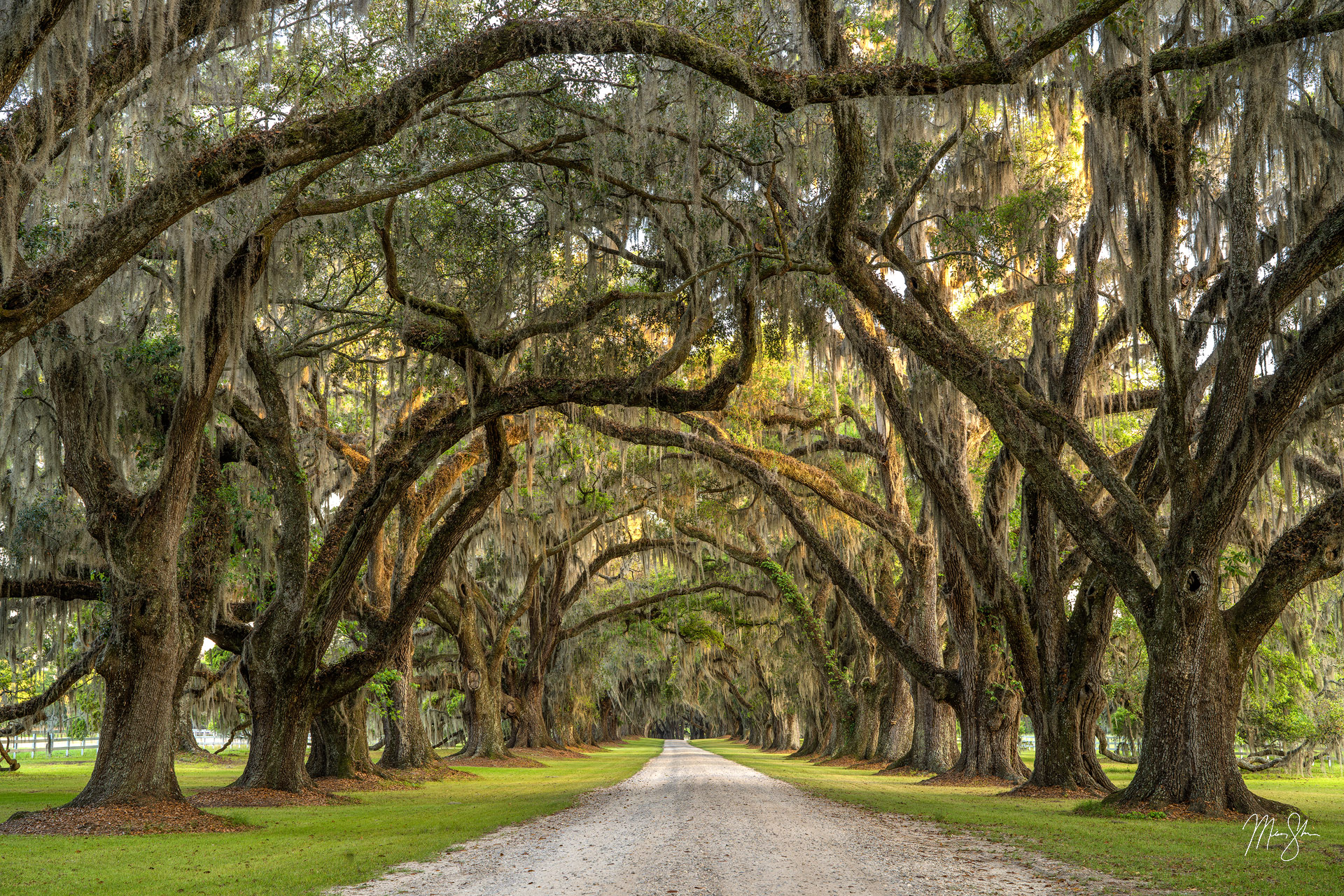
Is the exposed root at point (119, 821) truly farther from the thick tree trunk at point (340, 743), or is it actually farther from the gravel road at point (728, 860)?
the thick tree trunk at point (340, 743)

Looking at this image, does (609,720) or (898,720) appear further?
(609,720)

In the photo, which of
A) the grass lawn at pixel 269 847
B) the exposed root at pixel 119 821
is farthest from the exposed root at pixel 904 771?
the exposed root at pixel 119 821

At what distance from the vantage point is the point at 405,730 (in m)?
17.1

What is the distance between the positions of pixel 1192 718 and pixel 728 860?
5165mm

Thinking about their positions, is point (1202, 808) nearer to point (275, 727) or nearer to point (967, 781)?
point (967, 781)

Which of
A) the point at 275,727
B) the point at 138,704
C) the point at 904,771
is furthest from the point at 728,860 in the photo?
the point at 904,771

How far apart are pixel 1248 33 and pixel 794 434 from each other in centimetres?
1185

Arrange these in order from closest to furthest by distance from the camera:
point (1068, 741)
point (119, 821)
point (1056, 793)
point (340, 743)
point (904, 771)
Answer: point (119, 821) < point (1056, 793) < point (1068, 741) < point (340, 743) < point (904, 771)

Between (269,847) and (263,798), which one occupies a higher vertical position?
(269,847)

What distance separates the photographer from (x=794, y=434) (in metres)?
18.6

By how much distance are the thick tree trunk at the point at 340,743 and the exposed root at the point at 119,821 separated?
18.8ft

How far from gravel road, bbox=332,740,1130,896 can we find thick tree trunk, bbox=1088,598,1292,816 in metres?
2.37

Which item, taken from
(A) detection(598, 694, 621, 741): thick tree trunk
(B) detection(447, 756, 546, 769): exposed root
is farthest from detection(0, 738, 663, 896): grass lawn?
(A) detection(598, 694, 621, 741): thick tree trunk

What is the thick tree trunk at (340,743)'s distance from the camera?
14570 mm
